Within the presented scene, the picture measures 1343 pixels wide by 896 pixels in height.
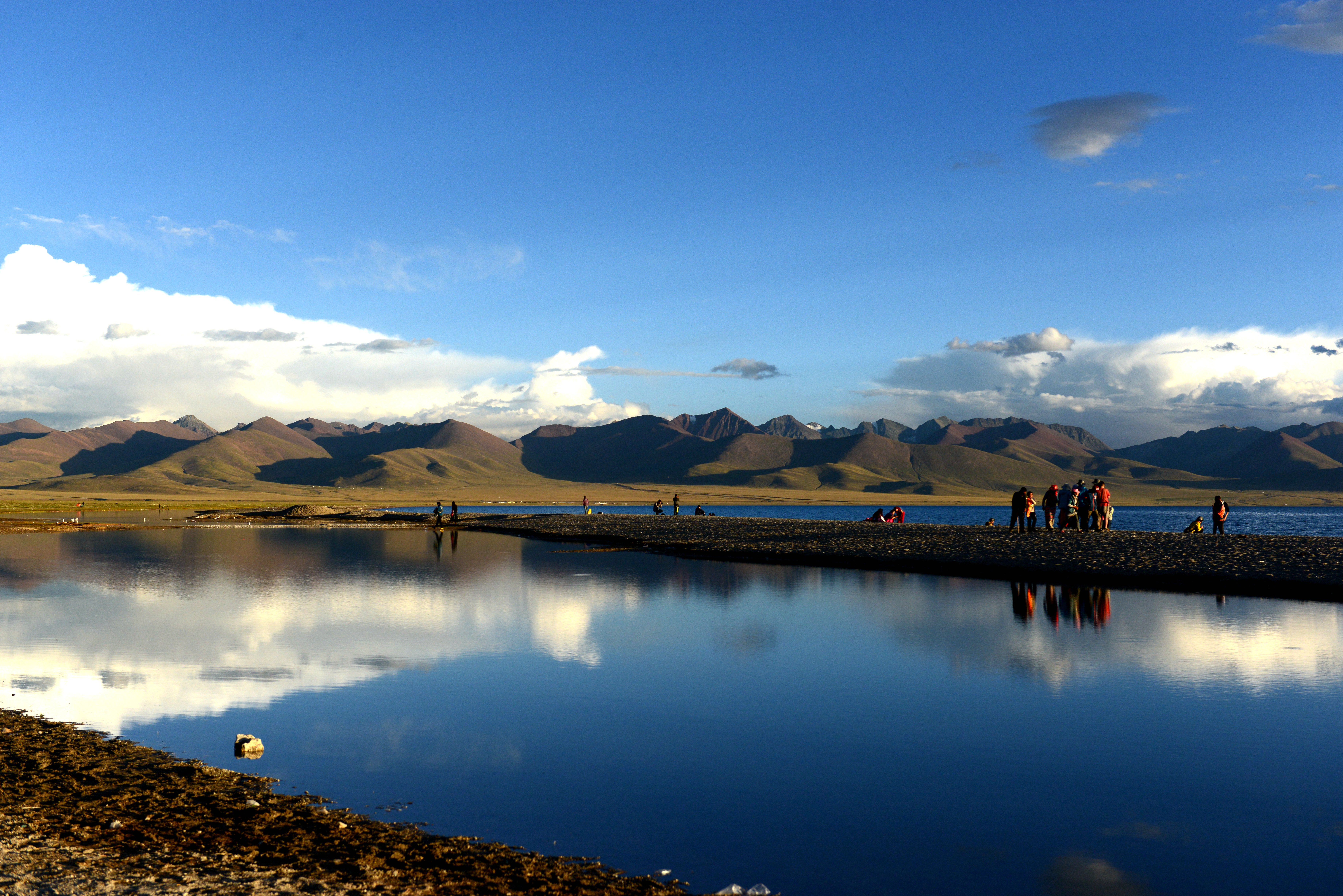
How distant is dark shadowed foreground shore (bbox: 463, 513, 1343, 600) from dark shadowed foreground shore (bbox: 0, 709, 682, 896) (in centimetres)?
2922

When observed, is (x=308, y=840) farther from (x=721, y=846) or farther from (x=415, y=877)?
(x=721, y=846)

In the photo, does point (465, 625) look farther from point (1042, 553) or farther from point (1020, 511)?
point (1020, 511)

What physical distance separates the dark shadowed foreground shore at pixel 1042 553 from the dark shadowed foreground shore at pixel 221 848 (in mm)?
29217

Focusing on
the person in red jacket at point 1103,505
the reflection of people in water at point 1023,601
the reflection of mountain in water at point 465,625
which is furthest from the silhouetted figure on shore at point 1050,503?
the reflection of people in water at point 1023,601

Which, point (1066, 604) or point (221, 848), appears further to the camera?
point (1066, 604)

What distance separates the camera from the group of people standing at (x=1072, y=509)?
162ft

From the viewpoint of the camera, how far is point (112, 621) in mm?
24109

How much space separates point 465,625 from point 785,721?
492 inches

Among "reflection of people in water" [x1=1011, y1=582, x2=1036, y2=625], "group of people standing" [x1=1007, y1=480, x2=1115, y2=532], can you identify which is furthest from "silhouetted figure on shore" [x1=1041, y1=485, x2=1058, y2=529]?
"reflection of people in water" [x1=1011, y1=582, x2=1036, y2=625]

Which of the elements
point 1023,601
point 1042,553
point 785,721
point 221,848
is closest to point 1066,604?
point 1023,601

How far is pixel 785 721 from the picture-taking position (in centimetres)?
1454

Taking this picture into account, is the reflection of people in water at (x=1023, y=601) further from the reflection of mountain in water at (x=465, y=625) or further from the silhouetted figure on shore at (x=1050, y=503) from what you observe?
the silhouetted figure on shore at (x=1050, y=503)

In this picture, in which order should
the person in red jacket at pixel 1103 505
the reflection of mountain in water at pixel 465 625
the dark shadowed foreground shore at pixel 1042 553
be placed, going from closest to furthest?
the reflection of mountain in water at pixel 465 625, the dark shadowed foreground shore at pixel 1042 553, the person in red jacket at pixel 1103 505

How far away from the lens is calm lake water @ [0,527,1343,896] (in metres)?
9.37
